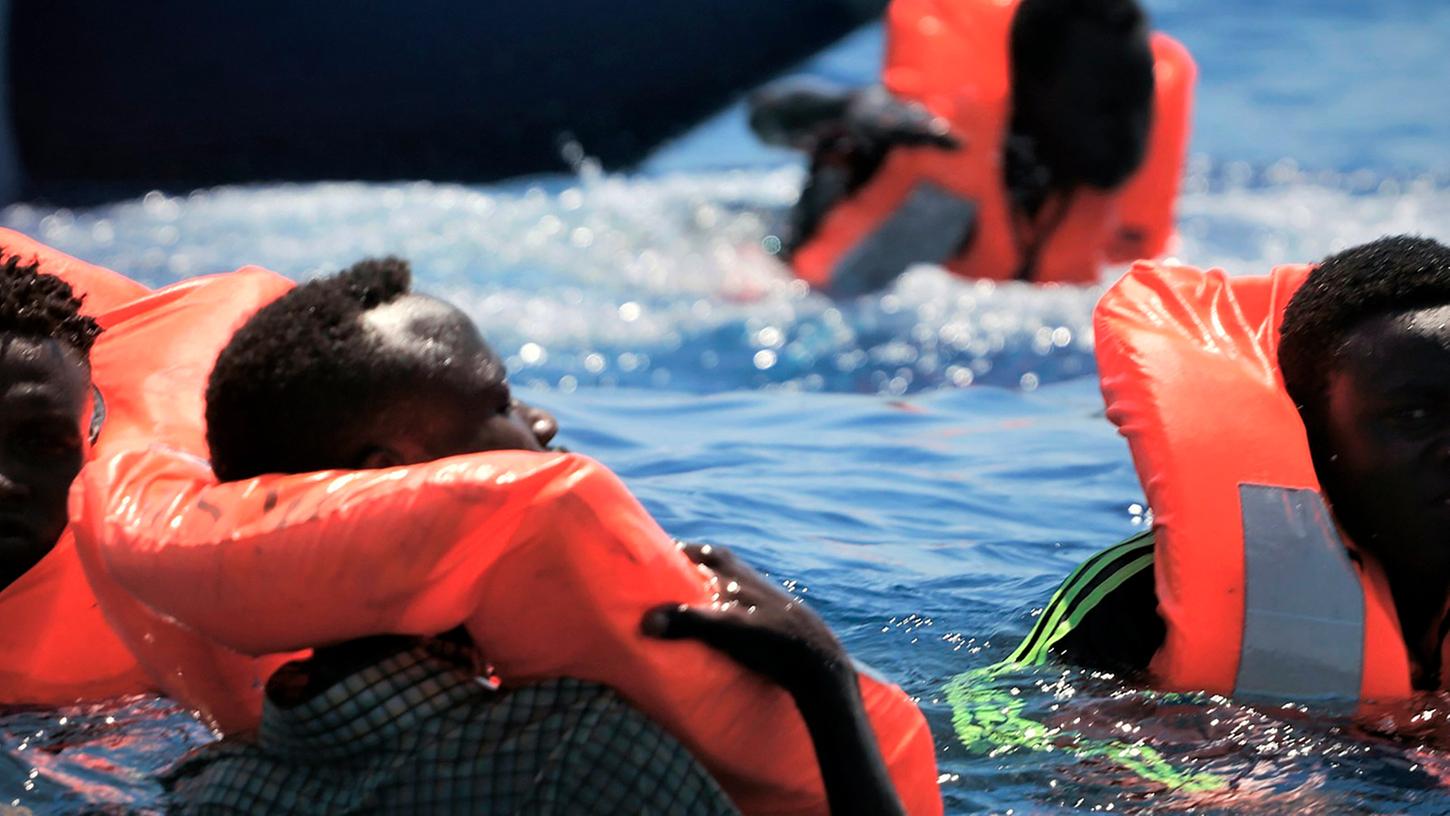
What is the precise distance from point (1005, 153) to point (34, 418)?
14.1ft

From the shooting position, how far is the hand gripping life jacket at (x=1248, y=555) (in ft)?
8.91

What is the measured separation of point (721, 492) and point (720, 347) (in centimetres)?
169

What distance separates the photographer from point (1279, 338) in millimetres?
2979

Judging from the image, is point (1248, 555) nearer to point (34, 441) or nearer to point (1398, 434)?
point (1398, 434)

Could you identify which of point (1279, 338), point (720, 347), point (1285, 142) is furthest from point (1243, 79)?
point (1279, 338)

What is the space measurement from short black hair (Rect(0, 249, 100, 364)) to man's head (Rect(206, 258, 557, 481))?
3.12 feet

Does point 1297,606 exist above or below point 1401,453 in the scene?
below

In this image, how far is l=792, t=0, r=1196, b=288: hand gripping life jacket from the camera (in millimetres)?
6457

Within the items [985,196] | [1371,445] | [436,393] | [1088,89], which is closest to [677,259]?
[985,196]

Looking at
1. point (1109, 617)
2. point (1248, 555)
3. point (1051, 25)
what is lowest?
Answer: point (1109, 617)

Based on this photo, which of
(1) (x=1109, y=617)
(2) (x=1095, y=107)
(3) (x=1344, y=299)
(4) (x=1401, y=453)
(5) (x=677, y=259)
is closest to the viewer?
(4) (x=1401, y=453)

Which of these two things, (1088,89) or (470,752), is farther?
(1088,89)

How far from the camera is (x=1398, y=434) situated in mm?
2664

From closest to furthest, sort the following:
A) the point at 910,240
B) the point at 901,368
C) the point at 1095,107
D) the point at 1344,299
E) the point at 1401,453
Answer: the point at 1401,453, the point at 1344,299, the point at 901,368, the point at 1095,107, the point at 910,240
